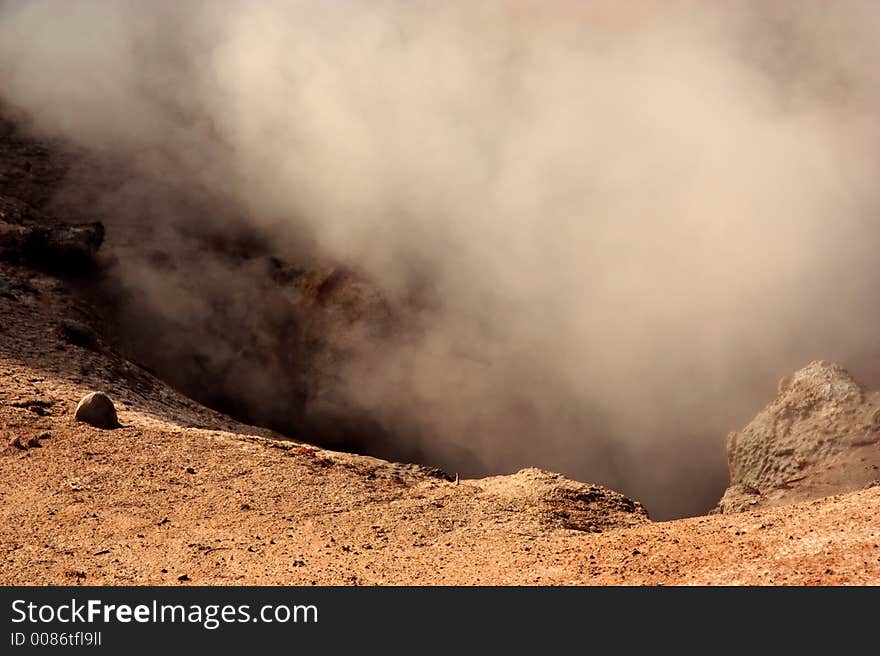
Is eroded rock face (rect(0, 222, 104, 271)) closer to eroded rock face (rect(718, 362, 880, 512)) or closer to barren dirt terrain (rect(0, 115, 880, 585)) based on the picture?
barren dirt terrain (rect(0, 115, 880, 585))

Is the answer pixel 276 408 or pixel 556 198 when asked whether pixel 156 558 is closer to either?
pixel 276 408

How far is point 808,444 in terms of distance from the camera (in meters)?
8.33

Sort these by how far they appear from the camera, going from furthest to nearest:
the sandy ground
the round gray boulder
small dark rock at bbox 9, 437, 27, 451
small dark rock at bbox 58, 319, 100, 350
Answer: small dark rock at bbox 58, 319, 100, 350
the round gray boulder
small dark rock at bbox 9, 437, 27, 451
the sandy ground

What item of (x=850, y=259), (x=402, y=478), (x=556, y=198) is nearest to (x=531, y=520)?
(x=402, y=478)

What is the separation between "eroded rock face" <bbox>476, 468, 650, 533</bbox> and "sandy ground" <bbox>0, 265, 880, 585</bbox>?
0.03 metres

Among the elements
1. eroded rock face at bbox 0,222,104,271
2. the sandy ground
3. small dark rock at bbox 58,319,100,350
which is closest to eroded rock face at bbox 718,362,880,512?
the sandy ground

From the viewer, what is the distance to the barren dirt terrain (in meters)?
5.38

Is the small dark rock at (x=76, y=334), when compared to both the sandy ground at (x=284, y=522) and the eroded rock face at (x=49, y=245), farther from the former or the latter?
→ the eroded rock face at (x=49, y=245)

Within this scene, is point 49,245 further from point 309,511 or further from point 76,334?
point 309,511

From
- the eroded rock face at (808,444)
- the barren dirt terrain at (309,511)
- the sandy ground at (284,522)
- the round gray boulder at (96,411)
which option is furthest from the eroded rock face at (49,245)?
the eroded rock face at (808,444)

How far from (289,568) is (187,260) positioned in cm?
655

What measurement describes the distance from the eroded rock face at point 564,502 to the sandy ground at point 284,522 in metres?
0.03

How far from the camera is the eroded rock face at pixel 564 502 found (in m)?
6.89

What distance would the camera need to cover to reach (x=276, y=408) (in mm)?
10898
